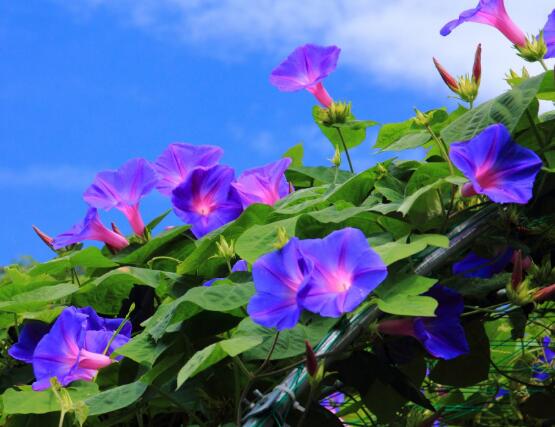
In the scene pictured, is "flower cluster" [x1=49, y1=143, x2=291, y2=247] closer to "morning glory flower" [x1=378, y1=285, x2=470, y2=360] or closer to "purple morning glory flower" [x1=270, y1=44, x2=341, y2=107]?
"purple morning glory flower" [x1=270, y1=44, x2=341, y2=107]

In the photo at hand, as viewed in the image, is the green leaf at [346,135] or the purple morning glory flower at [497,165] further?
the green leaf at [346,135]

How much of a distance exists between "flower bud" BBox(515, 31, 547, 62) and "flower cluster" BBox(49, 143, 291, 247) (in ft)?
1.67

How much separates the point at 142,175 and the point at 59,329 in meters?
Answer: 0.48

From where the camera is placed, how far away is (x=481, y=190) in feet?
4.25

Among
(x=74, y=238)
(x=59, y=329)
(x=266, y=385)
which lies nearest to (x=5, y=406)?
(x=59, y=329)

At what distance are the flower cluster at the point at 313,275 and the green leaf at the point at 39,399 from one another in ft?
1.39

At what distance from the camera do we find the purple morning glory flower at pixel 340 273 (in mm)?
1158

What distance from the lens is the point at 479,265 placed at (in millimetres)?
1516

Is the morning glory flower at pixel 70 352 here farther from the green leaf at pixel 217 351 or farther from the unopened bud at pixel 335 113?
the unopened bud at pixel 335 113

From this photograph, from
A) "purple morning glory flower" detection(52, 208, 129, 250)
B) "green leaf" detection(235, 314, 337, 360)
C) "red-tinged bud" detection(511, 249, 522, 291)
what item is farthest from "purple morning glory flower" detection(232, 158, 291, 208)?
"red-tinged bud" detection(511, 249, 522, 291)

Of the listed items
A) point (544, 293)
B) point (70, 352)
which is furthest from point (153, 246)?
point (544, 293)

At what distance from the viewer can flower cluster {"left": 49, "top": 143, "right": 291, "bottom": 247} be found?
5.60 feet

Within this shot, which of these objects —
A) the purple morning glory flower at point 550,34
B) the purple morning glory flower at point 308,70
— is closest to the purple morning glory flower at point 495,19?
the purple morning glory flower at point 550,34

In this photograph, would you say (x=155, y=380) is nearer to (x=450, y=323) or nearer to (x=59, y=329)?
(x=59, y=329)
